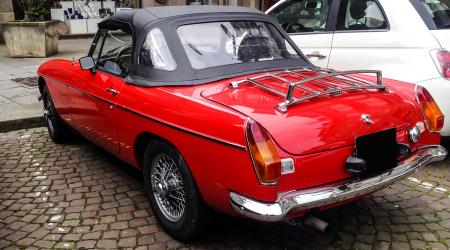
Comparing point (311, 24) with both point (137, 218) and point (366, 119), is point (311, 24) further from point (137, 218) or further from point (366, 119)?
point (137, 218)

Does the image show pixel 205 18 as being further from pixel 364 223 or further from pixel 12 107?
pixel 12 107

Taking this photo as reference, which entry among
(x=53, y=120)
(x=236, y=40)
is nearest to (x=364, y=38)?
(x=236, y=40)

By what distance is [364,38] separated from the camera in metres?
4.87

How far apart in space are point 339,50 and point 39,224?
140 inches

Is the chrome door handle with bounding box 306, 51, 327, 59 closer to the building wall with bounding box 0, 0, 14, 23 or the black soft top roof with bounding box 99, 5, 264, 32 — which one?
the black soft top roof with bounding box 99, 5, 264, 32

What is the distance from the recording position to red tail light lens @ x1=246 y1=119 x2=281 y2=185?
2436 mm

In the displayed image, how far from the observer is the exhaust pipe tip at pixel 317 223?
264 cm

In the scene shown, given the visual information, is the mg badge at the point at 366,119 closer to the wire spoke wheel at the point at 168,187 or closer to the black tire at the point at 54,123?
the wire spoke wheel at the point at 168,187

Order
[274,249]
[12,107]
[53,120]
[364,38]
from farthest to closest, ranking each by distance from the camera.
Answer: [12,107] → [53,120] → [364,38] → [274,249]

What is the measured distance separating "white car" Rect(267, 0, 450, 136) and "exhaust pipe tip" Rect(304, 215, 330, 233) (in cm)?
229

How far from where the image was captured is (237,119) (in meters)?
2.58

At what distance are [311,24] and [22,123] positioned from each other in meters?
3.99

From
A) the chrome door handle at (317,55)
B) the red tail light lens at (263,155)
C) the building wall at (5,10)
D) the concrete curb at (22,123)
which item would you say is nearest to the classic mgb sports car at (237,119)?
the red tail light lens at (263,155)

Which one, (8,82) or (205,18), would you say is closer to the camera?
(205,18)
